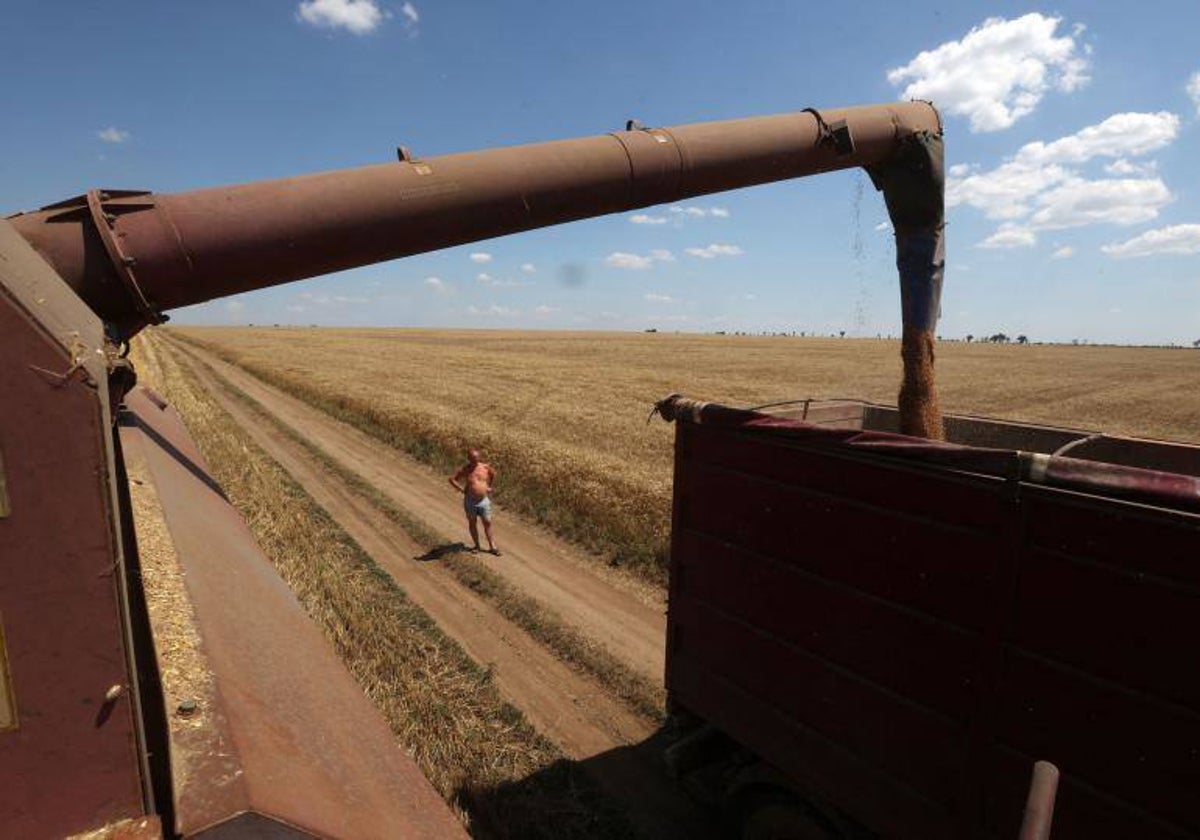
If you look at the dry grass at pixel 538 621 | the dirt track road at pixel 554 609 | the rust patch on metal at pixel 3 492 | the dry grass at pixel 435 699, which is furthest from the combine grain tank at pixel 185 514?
the dry grass at pixel 538 621

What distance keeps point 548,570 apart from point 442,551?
161 centimetres

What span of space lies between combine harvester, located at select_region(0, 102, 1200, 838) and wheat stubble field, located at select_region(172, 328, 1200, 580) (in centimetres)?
534

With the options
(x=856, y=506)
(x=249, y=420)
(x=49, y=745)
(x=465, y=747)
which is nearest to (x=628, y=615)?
(x=465, y=747)

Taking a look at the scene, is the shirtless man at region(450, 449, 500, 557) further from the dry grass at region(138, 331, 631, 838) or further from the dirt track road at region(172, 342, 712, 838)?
the dry grass at region(138, 331, 631, 838)

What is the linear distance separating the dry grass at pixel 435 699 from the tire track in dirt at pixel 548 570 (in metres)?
1.42

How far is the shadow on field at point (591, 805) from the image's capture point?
15.5ft

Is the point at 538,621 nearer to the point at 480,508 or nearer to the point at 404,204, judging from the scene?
the point at 480,508

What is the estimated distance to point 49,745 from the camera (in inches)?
61.5

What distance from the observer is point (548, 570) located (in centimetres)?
924

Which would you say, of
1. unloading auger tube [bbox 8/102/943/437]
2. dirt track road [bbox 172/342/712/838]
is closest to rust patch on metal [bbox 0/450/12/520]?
unloading auger tube [bbox 8/102/943/437]

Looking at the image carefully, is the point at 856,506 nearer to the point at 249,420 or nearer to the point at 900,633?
the point at 900,633

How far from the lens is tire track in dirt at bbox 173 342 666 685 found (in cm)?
737

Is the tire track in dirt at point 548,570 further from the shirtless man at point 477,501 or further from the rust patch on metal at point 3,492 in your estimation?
the rust patch on metal at point 3,492

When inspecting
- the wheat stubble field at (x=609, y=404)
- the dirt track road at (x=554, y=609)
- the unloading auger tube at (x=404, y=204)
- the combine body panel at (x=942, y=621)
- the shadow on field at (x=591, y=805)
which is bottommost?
the shadow on field at (x=591, y=805)
